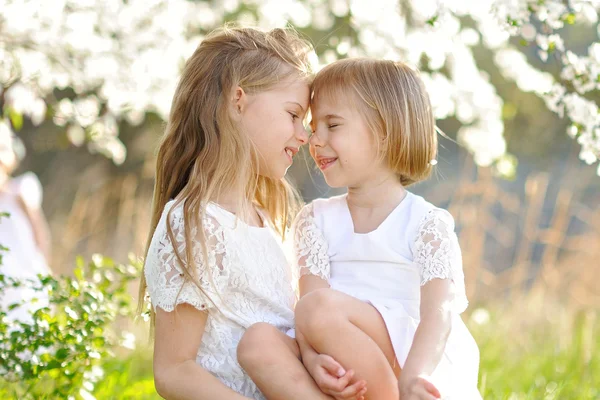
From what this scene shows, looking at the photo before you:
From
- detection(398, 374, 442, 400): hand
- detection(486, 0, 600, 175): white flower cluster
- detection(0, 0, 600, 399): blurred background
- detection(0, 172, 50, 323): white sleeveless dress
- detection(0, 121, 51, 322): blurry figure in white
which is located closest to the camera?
detection(398, 374, 442, 400): hand

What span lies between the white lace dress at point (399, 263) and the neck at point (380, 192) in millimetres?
35

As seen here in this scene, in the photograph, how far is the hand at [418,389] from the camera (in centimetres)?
159

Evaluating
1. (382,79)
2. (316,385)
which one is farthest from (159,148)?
(316,385)

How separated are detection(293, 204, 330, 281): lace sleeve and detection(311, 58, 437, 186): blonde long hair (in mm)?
267

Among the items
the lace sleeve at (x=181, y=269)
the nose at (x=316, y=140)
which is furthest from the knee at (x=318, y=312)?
the nose at (x=316, y=140)

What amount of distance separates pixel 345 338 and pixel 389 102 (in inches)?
25.6

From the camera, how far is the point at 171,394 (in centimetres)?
174

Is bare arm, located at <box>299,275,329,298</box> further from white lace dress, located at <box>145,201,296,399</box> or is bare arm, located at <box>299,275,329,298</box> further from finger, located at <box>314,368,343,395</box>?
finger, located at <box>314,368,343,395</box>

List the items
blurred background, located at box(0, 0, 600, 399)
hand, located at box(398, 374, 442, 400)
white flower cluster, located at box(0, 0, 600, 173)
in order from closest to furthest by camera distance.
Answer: hand, located at box(398, 374, 442, 400)
blurred background, located at box(0, 0, 600, 399)
white flower cluster, located at box(0, 0, 600, 173)

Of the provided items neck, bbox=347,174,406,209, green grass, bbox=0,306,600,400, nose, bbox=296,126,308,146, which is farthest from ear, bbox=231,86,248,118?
green grass, bbox=0,306,600,400

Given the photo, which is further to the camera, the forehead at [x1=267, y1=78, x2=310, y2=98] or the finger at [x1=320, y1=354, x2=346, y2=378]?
the forehead at [x1=267, y1=78, x2=310, y2=98]

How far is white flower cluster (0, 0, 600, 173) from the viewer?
2.74 metres

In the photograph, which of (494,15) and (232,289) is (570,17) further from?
(232,289)

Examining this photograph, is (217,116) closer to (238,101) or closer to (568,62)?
(238,101)
